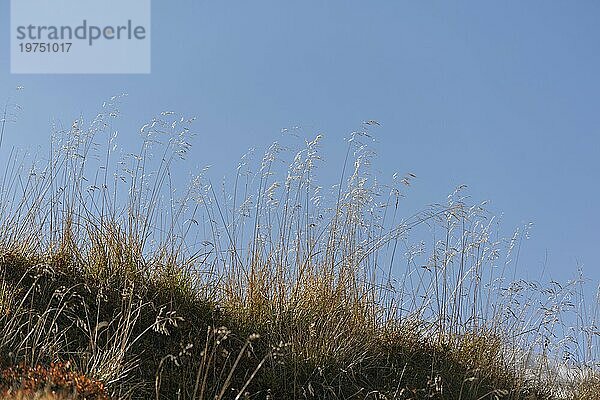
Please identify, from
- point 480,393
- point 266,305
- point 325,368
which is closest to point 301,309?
point 266,305

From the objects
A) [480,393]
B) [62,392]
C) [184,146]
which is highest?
[184,146]

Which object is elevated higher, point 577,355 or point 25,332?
point 25,332

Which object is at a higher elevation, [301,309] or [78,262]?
[78,262]

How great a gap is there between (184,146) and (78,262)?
925 mm

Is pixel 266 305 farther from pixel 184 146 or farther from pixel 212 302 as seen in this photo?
pixel 184 146

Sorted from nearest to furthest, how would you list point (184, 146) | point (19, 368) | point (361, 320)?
1. point (19, 368)
2. point (361, 320)
3. point (184, 146)

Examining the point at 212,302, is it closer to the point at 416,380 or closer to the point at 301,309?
the point at 301,309

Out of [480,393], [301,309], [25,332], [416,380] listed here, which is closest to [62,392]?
[25,332]

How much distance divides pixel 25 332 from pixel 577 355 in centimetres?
326

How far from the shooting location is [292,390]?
129 inches

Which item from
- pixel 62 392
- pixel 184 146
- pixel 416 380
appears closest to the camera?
pixel 62 392

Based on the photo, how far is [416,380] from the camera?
365 cm

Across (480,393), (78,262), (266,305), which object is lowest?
(480,393)

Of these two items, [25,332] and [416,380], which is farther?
[416,380]
